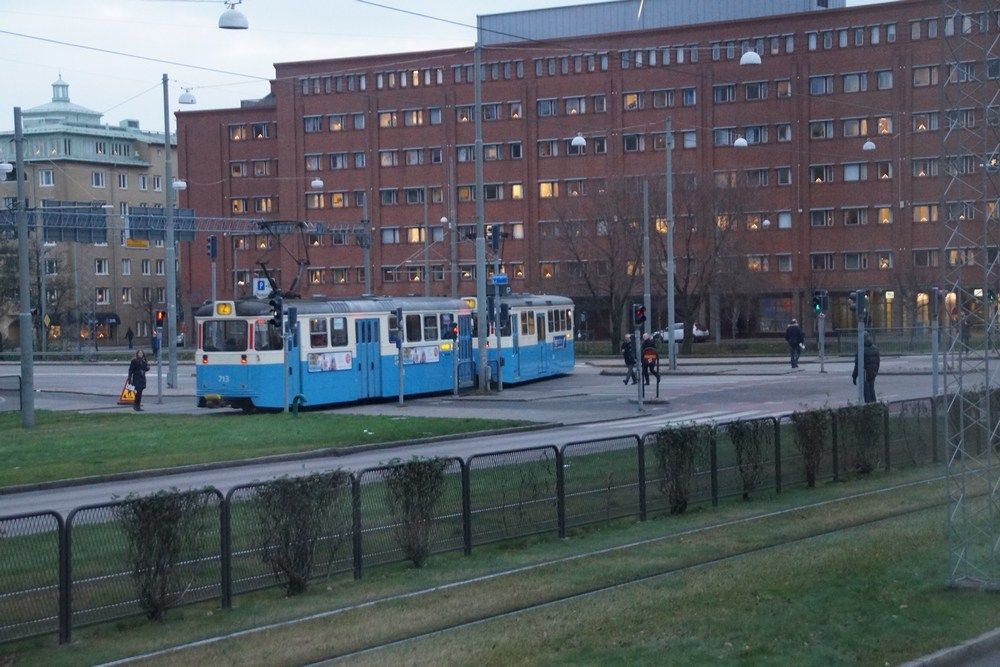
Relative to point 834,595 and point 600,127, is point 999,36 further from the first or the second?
point 600,127

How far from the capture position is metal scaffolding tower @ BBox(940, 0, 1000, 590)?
35.0 feet

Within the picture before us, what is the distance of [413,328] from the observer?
40188 mm

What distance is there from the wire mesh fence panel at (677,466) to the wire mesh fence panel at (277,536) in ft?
16.6

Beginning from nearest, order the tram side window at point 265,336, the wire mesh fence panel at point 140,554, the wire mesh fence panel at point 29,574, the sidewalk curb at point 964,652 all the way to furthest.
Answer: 1. the sidewalk curb at point 964,652
2. the wire mesh fence panel at point 29,574
3. the wire mesh fence panel at point 140,554
4. the tram side window at point 265,336

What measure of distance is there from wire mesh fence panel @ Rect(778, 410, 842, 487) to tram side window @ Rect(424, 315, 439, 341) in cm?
2304

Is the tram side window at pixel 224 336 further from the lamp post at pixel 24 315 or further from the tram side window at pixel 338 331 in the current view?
the lamp post at pixel 24 315

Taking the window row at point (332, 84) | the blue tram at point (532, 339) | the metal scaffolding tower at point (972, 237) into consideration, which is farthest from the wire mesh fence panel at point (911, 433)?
the window row at point (332, 84)

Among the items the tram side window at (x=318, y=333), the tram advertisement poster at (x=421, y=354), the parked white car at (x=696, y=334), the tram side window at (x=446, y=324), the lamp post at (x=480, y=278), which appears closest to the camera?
the tram side window at (x=318, y=333)

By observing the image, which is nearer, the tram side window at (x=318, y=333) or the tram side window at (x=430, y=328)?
the tram side window at (x=318, y=333)

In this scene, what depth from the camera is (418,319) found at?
1594 inches

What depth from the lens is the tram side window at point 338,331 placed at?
36625mm

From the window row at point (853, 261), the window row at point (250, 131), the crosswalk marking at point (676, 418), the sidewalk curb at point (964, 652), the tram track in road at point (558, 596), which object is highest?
the window row at point (250, 131)

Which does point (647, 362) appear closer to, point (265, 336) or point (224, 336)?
point (265, 336)

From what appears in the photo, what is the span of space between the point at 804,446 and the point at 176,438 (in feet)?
49.2
